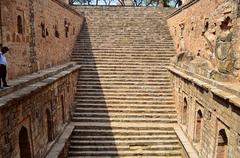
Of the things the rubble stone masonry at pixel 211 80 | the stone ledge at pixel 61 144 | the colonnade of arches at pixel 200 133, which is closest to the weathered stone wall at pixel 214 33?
the rubble stone masonry at pixel 211 80

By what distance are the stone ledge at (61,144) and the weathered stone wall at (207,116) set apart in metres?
4.27

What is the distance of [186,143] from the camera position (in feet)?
36.2

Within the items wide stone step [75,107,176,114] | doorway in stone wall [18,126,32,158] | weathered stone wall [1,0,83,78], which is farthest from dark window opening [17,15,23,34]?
wide stone step [75,107,176,114]

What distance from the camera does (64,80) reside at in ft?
40.3

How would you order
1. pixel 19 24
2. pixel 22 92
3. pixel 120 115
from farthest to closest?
pixel 120 115
pixel 19 24
pixel 22 92

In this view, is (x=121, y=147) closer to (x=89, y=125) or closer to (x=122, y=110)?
(x=89, y=125)

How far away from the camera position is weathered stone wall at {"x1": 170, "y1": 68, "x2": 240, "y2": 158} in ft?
24.5

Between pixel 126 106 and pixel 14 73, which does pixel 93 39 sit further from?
pixel 14 73

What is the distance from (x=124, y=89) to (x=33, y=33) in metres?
5.69

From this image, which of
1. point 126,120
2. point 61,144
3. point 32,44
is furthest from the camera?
point 126,120

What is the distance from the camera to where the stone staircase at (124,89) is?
1203cm

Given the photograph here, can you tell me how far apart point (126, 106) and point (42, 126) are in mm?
5543

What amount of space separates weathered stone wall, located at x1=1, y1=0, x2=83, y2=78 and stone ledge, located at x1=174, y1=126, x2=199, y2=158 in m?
5.64

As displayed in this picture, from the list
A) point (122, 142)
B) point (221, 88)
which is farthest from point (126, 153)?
point (221, 88)
